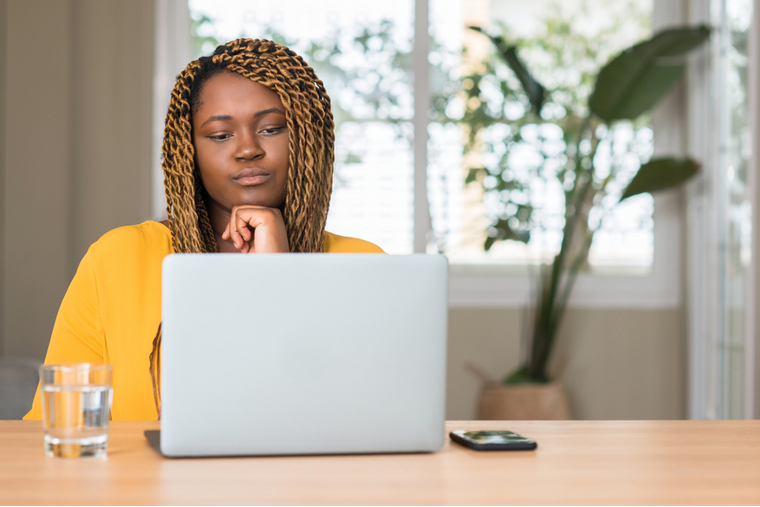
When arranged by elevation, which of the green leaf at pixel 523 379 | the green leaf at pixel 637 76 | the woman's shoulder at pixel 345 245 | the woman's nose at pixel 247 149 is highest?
the green leaf at pixel 637 76

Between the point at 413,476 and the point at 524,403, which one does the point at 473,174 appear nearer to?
the point at 524,403

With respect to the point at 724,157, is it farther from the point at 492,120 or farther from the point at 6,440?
the point at 6,440

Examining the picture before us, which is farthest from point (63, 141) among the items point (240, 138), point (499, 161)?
point (240, 138)

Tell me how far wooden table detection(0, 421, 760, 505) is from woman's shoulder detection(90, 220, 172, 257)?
497 millimetres

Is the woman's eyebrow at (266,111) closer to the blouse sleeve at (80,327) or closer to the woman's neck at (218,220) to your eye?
the woman's neck at (218,220)

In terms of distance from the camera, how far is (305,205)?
1304 millimetres

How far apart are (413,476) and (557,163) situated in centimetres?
273

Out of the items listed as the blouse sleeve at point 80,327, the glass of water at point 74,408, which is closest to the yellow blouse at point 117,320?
the blouse sleeve at point 80,327

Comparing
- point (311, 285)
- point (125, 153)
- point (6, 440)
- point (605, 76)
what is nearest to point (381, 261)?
point (311, 285)

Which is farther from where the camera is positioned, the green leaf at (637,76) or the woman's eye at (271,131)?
the green leaf at (637,76)

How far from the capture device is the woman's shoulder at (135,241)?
128 centimetres

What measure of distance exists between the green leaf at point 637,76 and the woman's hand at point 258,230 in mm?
2032

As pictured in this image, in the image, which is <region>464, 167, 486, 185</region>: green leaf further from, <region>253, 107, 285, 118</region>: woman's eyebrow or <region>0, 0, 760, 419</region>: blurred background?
<region>253, 107, 285, 118</region>: woman's eyebrow

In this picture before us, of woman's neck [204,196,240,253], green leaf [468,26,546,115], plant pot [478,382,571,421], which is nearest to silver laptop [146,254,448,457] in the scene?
woman's neck [204,196,240,253]
